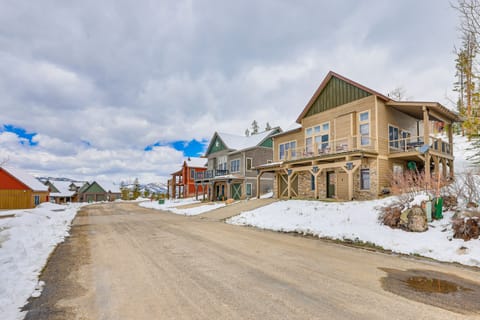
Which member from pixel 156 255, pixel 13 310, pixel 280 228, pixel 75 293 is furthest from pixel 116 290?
pixel 280 228

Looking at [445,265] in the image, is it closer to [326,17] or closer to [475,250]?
[475,250]

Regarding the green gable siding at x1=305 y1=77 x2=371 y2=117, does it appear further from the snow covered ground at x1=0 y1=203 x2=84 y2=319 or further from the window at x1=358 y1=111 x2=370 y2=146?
the snow covered ground at x1=0 y1=203 x2=84 y2=319

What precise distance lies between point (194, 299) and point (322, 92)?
1955 centimetres

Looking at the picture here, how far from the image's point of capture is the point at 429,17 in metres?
11.0

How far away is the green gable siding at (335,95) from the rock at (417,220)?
10693 millimetres

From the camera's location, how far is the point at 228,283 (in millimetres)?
4984

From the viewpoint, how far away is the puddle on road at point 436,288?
4.10 metres

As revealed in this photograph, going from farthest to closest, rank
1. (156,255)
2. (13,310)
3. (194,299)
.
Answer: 1. (156,255)
2. (194,299)
3. (13,310)

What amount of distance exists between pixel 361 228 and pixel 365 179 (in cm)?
852

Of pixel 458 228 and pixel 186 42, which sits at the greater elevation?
pixel 186 42

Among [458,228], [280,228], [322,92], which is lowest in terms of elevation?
[280,228]

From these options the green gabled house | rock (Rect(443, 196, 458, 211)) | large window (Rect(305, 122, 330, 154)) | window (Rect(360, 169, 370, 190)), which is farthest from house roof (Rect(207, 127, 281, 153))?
the green gabled house

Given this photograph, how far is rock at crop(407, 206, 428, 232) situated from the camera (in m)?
8.68

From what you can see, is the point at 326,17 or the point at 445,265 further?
the point at 326,17
